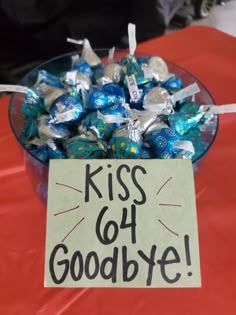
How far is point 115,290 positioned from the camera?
0.59 meters

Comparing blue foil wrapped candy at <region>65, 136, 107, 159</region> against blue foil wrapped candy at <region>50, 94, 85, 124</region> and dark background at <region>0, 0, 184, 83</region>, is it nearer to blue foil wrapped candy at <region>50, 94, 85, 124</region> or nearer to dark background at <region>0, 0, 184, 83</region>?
blue foil wrapped candy at <region>50, 94, 85, 124</region>

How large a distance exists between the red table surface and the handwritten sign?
0.13 metres

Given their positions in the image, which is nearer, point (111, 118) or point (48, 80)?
point (111, 118)

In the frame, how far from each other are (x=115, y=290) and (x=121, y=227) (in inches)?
6.3

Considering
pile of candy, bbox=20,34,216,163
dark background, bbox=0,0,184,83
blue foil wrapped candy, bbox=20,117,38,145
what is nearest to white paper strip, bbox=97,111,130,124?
pile of candy, bbox=20,34,216,163

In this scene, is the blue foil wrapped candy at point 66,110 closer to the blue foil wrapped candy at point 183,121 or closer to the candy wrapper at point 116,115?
the candy wrapper at point 116,115

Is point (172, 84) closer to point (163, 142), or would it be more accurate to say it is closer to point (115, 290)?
point (163, 142)

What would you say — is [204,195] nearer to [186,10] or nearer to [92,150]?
[92,150]

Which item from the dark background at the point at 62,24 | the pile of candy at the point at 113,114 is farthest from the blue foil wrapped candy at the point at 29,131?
the dark background at the point at 62,24

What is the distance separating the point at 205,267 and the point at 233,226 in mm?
90

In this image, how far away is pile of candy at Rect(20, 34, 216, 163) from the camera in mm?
579

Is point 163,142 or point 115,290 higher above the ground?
point 163,142

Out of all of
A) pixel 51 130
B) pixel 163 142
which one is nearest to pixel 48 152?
pixel 51 130

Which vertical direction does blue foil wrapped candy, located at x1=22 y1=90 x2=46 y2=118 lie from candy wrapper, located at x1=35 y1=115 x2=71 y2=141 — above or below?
above
